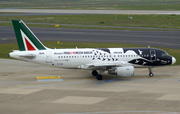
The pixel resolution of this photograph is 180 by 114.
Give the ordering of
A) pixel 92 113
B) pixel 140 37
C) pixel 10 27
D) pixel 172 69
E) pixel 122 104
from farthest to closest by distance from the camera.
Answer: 1. pixel 10 27
2. pixel 140 37
3. pixel 172 69
4. pixel 122 104
5. pixel 92 113

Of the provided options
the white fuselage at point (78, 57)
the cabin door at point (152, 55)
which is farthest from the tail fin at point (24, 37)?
the cabin door at point (152, 55)

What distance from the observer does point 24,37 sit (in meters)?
42.0

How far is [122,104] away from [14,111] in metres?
11.1

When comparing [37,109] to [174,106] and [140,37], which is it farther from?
[140,37]

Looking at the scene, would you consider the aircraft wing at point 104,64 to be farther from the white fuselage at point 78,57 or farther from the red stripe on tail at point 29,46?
the red stripe on tail at point 29,46

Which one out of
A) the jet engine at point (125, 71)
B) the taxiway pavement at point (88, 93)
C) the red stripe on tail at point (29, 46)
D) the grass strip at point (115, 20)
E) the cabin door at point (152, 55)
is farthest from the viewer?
the grass strip at point (115, 20)

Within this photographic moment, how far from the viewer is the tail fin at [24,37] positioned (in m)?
41.8

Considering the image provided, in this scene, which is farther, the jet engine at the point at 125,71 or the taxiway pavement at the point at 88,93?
the jet engine at the point at 125,71

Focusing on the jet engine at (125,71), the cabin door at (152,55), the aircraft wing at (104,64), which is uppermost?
the cabin door at (152,55)

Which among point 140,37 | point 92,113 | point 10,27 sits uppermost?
point 10,27

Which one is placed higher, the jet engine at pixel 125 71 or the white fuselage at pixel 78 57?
the white fuselage at pixel 78 57

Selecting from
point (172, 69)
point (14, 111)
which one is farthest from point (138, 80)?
point (14, 111)

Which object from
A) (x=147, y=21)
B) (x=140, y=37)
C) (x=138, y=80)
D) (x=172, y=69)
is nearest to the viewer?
(x=138, y=80)

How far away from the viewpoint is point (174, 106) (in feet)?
96.7
